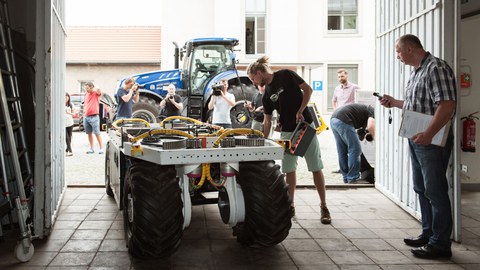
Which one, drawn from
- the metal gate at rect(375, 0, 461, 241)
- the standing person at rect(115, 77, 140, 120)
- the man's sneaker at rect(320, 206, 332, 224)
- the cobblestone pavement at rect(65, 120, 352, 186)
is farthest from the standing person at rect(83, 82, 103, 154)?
the man's sneaker at rect(320, 206, 332, 224)

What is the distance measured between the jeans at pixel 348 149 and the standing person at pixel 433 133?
140 inches

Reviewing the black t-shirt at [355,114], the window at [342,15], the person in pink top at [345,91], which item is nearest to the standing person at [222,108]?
the person in pink top at [345,91]

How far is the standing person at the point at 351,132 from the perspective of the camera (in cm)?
803

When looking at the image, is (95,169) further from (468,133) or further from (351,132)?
(468,133)

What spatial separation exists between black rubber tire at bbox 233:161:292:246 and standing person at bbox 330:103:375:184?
13.4 feet

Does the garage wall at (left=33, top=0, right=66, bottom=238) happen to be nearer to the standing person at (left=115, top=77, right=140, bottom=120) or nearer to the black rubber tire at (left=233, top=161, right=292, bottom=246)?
the black rubber tire at (left=233, top=161, right=292, bottom=246)

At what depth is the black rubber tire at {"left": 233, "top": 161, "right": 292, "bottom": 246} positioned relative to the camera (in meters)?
4.09

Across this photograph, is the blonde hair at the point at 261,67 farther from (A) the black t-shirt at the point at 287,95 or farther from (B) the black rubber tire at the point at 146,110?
(B) the black rubber tire at the point at 146,110

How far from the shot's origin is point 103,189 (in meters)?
7.41

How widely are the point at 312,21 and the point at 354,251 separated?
16897 millimetres

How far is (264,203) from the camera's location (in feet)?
13.4

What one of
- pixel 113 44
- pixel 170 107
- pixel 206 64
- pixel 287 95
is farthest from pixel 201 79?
pixel 113 44

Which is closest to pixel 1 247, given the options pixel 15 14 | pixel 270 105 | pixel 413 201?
pixel 15 14

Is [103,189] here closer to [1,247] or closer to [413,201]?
[1,247]
